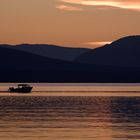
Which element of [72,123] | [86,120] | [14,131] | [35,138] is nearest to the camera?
[35,138]

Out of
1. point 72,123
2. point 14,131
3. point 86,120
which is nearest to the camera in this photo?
point 14,131

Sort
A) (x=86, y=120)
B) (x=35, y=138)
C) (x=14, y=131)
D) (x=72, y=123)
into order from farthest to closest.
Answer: (x=86, y=120), (x=72, y=123), (x=14, y=131), (x=35, y=138)

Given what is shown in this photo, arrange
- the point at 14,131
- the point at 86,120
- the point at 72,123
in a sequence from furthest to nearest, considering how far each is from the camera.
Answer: the point at 86,120 < the point at 72,123 < the point at 14,131

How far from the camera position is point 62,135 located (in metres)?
76.4

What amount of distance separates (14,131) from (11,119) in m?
16.7

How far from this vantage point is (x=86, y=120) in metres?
96.6

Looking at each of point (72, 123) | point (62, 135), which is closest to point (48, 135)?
point (62, 135)

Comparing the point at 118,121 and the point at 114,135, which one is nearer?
the point at 114,135

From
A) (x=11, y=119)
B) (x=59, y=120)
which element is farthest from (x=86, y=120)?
(x=11, y=119)

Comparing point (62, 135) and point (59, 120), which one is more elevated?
point (59, 120)

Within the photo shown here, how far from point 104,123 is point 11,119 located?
1227 cm

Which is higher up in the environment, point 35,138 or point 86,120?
point 86,120

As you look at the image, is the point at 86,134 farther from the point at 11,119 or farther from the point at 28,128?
the point at 11,119

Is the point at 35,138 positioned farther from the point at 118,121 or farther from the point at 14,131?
the point at 118,121
